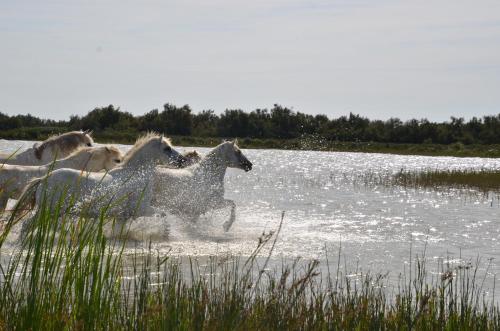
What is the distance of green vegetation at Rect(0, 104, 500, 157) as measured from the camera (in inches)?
2896

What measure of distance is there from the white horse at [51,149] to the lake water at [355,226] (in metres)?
2.32

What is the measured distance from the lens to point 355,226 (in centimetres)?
1900

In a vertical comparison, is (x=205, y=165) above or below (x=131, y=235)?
above

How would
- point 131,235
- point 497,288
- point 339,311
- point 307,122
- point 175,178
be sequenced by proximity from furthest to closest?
point 307,122, point 175,178, point 131,235, point 497,288, point 339,311

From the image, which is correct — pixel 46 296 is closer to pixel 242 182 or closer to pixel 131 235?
pixel 131 235

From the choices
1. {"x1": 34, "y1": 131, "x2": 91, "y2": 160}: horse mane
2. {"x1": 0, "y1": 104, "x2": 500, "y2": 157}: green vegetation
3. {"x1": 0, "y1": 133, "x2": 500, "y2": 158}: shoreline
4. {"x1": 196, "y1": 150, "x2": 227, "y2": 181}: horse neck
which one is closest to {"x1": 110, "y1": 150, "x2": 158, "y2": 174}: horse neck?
{"x1": 196, "y1": 150, "x2": 227, "y2": 181}: horse neck

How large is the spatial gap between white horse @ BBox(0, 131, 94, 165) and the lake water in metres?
2.32

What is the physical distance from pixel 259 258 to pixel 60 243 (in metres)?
7.44

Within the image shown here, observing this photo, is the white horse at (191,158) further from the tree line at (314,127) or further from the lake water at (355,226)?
the tree line at (314,127)

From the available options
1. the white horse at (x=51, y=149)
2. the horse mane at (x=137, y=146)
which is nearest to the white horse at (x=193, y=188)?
the horse mane at (x=137, y=146)

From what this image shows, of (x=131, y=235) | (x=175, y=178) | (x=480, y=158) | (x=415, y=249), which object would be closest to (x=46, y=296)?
(x=131, y=235)

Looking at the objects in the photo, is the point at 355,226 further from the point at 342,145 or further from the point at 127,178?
the point at 342,145

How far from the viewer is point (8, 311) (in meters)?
6.10

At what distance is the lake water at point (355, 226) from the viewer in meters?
14.0
